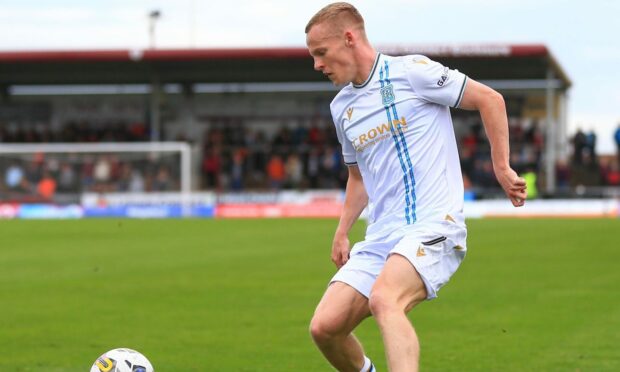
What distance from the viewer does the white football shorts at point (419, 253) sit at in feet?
18.4

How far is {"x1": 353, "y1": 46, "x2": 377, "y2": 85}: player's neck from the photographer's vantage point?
5.87 meters

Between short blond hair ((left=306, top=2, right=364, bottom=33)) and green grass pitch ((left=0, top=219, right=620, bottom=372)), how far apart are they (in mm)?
3272

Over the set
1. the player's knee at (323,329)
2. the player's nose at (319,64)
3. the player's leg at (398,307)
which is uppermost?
the player's nose at (319,64)

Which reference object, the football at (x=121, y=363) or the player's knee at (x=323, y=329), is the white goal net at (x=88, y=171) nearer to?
the football at (x=121, y=363)

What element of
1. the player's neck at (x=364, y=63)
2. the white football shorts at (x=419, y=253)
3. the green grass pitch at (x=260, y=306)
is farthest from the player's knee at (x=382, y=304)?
the green grass pitch at (x=260, y=306)

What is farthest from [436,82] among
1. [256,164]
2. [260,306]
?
[256,164]

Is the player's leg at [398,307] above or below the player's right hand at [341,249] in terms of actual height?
below

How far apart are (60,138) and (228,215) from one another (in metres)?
12.7

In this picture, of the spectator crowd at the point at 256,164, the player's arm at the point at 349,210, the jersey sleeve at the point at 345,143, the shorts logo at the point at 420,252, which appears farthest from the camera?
the spectator crowd at the point at 256,164

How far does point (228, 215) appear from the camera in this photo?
38.9 meters

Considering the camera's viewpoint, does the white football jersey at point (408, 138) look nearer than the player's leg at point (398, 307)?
No

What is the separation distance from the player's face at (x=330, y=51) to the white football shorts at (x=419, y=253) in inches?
34.5

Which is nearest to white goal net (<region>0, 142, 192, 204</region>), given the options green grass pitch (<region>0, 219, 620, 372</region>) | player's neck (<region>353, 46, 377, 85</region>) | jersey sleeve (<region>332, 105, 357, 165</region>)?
green grass pitch (<region>0, 219, 620, 372</region>)

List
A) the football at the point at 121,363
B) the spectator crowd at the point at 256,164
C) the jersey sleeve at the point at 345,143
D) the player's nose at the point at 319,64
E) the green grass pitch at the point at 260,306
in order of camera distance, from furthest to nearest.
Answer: the spectator crowd at the point at 256,164 → the green grass pitch at the point at 260,306 → the football at the point at 121,363 → the jersey sleeve at the point at 345,143 → the player's nose at the point at 319,64
